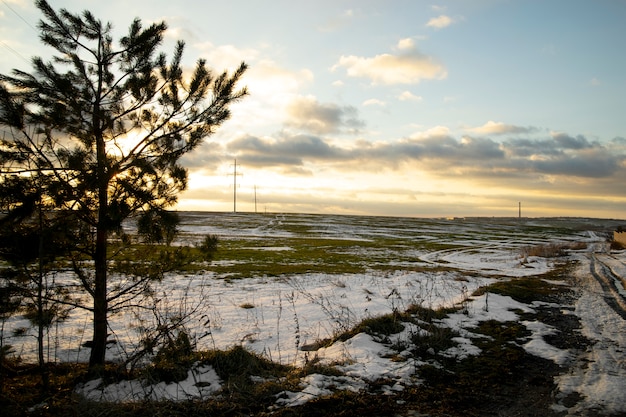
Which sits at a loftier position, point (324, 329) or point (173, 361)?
point (173, 361)

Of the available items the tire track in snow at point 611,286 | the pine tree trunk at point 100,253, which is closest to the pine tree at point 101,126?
the pine tree trunk at point 100,253

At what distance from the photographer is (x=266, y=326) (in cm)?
1223

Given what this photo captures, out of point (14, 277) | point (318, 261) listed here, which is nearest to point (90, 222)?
point (14, 277)

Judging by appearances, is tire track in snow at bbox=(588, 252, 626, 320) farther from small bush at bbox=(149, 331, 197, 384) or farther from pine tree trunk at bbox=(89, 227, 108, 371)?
pine tree trunk at bbox=(89, 227, 108, 371)

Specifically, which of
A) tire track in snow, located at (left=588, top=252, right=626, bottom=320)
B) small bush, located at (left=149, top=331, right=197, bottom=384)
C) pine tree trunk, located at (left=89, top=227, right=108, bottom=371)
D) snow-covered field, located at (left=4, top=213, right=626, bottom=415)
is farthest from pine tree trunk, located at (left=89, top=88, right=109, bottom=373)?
tire track in snow, located at (left=588, top=252, right=626, bottom=320)

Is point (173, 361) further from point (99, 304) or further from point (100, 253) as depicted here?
point (100, 253)

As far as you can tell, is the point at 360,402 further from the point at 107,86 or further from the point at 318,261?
the point at 318,261

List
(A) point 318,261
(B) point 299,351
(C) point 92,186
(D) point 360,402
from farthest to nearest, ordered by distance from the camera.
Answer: (A) point 318,261, (B) point 299,351, (C) point 92,186, (D) point 360,402

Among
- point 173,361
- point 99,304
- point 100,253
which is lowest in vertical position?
point 173,361

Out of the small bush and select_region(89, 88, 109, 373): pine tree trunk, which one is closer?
select_region(89, 88, 109, 373): pine tree trunk

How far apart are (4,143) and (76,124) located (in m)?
1.13

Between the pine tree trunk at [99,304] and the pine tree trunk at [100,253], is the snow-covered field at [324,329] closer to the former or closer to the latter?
the pine tree trunk at [99,304]

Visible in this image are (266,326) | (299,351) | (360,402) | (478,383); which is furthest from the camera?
(266,326)

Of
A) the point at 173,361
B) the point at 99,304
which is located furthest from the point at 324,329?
the point at 99,304
